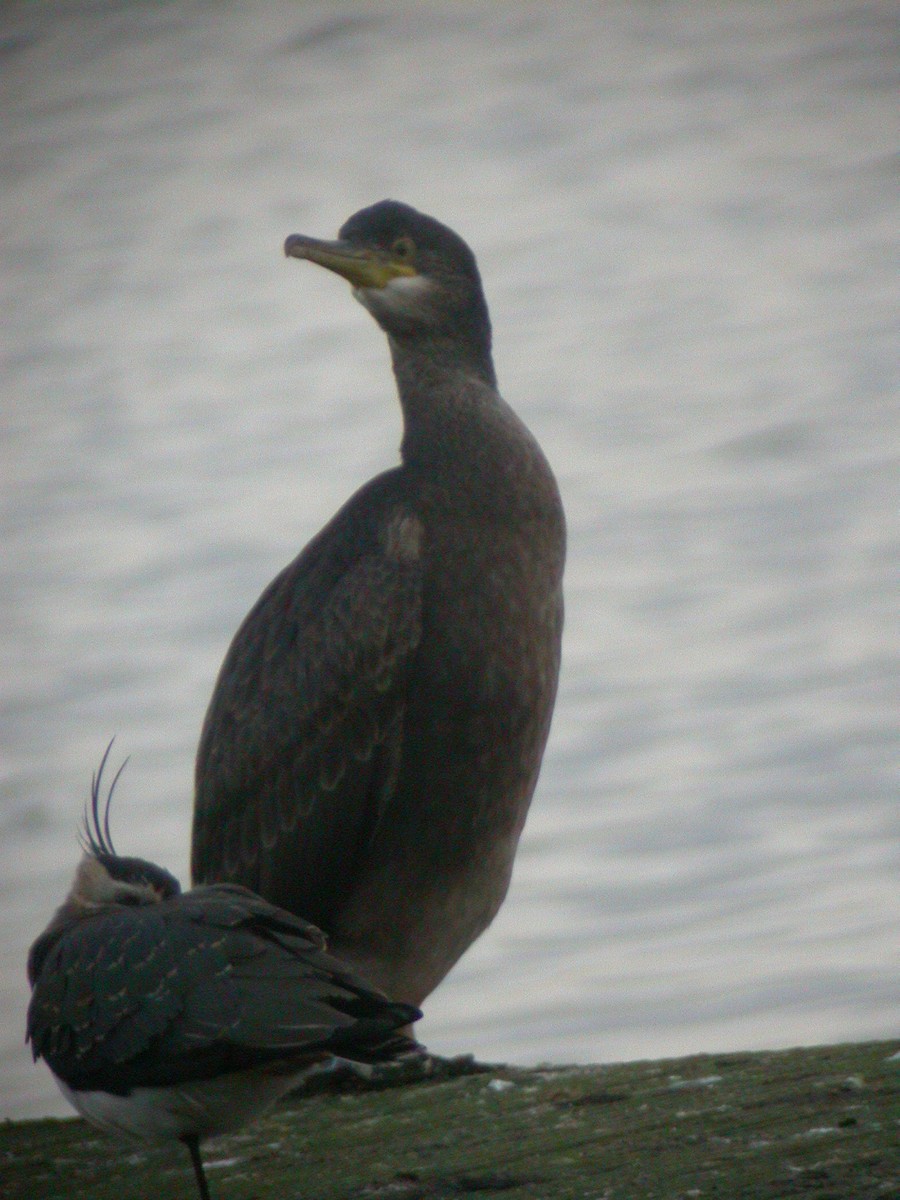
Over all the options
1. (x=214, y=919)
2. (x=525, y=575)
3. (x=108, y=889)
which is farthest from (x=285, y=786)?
(x=214, y=919)

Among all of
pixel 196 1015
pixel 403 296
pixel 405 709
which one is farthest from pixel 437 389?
pixel 196 1015

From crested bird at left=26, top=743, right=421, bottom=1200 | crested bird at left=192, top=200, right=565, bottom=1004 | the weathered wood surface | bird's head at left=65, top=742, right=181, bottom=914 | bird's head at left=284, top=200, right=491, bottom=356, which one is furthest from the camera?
bird's head at left=284, top=200, right=491, bottom=356

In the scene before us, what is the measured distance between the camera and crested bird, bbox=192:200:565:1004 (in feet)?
17.3

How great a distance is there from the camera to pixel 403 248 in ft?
19.4

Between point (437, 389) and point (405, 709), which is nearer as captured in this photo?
point (405, 709)

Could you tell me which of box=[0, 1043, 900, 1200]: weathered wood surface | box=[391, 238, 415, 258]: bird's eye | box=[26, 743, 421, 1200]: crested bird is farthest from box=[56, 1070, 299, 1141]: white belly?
box=[391, 238, 415, 258]: bird's eye

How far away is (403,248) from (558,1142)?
3.18 metres

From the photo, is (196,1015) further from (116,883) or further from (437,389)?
(437,389)

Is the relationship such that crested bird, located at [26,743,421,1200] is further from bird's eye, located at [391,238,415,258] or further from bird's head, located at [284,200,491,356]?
bird's eye, located at [391,238,415,258]

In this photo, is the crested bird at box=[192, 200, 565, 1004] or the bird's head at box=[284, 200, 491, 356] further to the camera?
the bird's head at box=[284, 200, 491, 356]

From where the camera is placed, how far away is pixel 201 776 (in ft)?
18.9

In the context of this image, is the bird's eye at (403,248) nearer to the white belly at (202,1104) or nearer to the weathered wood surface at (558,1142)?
the weathered wood surface at (558,1142)

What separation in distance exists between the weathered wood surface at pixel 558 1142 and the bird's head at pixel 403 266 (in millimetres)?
2390

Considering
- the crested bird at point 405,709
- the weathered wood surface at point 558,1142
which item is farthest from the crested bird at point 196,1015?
the crested bird at point 405,709
